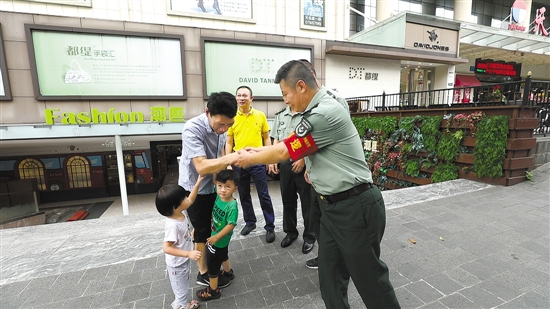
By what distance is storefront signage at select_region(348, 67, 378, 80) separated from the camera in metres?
11.4

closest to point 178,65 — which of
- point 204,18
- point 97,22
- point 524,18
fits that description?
point 204,18

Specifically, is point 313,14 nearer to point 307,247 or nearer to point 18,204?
point 307,247

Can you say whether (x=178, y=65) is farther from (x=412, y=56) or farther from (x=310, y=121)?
(x=412, y=56)

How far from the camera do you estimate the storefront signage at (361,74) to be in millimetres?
11445

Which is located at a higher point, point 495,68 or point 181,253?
point 495,68

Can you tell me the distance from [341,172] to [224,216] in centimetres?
119

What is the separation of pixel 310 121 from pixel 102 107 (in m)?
9.27

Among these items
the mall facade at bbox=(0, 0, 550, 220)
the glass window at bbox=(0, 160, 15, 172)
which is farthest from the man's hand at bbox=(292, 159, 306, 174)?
the glass window at bbox=(0, 160, 15, 172)

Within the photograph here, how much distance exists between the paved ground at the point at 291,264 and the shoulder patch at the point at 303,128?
150cm

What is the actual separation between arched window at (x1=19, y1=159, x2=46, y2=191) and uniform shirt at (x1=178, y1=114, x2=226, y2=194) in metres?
14.5

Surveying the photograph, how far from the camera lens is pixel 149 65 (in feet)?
28.7

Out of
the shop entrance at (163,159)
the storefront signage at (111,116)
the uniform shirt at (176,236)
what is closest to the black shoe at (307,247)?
the uniform shirt at (176,236)

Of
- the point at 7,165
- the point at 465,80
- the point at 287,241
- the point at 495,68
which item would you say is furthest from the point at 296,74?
the point at 465,80

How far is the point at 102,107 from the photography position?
8.48 m
